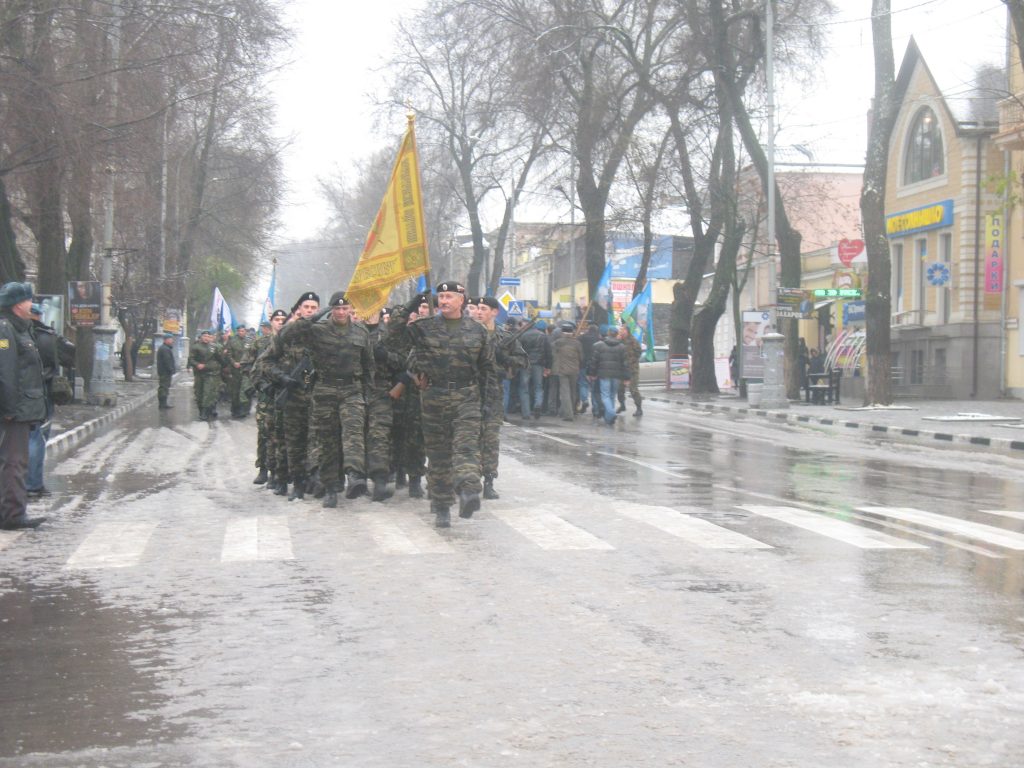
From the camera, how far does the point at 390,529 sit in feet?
33.8

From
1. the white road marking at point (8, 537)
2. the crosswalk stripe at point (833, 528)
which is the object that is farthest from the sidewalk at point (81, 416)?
the crosswalk stripe at point (833, 528)

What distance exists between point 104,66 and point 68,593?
15.1 meters

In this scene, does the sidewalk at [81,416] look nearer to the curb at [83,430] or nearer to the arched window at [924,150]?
the curb at [83,430]

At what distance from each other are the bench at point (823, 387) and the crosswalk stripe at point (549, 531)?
79.2 ft

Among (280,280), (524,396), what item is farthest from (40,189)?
(280,280)

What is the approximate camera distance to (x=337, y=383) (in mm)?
11836

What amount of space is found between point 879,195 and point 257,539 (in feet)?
74.8

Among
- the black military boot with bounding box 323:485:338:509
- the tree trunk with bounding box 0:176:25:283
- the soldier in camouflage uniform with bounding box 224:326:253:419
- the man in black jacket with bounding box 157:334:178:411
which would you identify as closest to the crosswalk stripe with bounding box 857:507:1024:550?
the black military boot with bounding box 323:485:338:509

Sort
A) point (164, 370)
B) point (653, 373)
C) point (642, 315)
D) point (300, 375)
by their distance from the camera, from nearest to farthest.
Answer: point (300, 375) < point (164, 370) < point (642, 315) < point (653, 373)

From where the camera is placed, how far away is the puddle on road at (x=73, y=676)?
4.96m

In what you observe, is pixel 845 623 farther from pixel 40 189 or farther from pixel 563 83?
pixel 563 83

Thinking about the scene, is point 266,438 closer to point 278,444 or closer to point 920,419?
point 278,444

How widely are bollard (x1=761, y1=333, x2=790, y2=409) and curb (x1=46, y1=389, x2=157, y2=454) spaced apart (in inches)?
570

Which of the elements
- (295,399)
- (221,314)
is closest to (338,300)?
(295,399)
